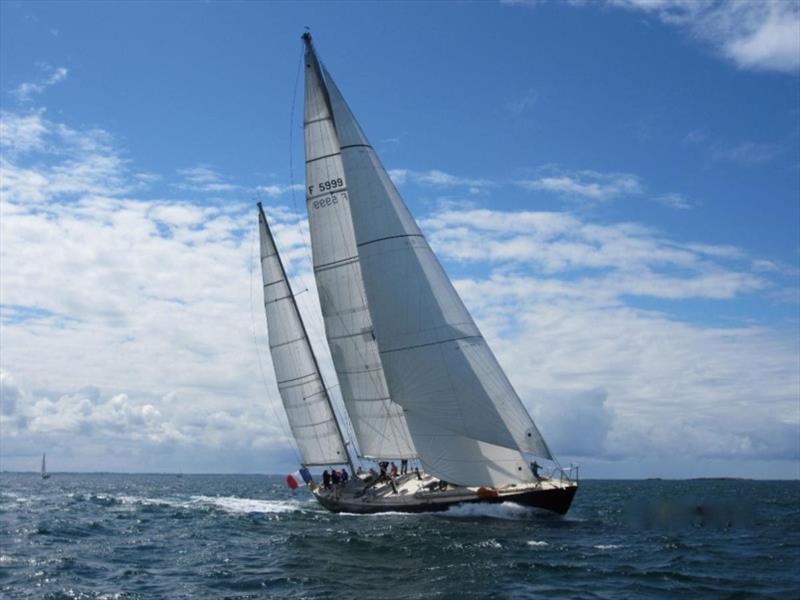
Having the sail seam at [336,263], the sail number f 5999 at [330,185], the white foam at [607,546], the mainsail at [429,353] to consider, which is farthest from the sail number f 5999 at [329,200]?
the white foam at [607,546]

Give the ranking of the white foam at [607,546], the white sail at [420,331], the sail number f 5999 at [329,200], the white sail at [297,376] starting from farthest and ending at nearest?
1. the white sail at [297,376]
2. the sail number f 5999 at [329,200]
3. the white sail at [420,331]
4. the white foam at [607,546]

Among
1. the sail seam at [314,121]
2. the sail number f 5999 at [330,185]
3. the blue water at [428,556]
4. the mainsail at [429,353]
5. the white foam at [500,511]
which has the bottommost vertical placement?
the blue water at [428,556]

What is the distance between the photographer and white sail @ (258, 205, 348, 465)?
39125 millimetres

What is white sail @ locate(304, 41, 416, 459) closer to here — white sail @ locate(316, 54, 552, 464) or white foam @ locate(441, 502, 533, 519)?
white sail @ locate(316, 54, 552, 464)

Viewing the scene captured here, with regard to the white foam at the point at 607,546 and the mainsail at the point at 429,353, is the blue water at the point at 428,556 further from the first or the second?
the mainsail at the point at 429,353

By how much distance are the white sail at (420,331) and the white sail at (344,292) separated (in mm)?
2680

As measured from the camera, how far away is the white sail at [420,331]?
94.8 feet

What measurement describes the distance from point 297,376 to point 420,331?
37.8 ft

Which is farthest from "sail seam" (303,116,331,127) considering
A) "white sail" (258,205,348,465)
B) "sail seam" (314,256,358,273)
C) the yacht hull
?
the yacht hull

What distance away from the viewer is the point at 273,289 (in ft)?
A: 131

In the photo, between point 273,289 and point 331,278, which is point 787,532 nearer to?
point 331,278

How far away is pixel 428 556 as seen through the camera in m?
21.8

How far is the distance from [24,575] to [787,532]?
83.2 ft

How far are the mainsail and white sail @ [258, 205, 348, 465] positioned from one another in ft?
30.5
